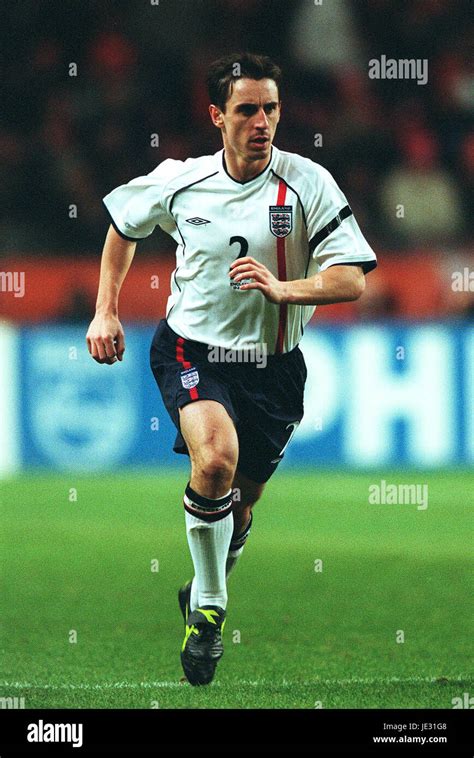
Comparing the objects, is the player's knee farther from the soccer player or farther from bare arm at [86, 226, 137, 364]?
bare arm at [86, 226, 137, 364]

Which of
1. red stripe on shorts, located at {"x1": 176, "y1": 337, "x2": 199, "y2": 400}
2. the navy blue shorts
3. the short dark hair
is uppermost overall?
the short dark hair

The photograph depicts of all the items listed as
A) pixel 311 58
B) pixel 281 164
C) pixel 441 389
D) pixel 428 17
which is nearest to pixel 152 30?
pixel 311 58

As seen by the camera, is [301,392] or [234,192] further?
[301,392]

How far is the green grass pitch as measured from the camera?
459 cm

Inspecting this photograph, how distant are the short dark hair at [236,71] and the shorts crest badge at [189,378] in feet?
3.07

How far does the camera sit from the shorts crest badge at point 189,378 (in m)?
4.62

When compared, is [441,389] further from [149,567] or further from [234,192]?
[234,192]

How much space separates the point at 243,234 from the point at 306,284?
0.40 m

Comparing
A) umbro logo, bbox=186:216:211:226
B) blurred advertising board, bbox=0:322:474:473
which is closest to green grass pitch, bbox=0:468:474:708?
blurred advertising board, bbox=0:322:474:473

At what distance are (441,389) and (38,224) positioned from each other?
3148 mm

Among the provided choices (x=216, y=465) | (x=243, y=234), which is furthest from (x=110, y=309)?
(x=216, y=465)

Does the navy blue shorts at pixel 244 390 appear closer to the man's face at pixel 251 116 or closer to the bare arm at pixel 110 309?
the bare arm at pixel 110 309

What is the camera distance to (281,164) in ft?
15.6

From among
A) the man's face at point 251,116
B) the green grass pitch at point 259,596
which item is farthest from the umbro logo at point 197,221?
the green grass pitch at point 259,596
